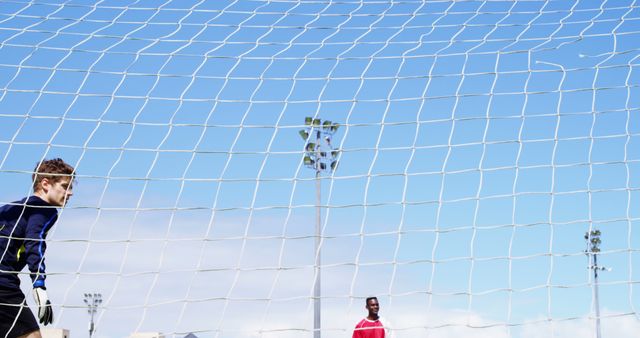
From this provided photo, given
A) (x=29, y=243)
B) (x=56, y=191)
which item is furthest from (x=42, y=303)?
(x=56, y=191)

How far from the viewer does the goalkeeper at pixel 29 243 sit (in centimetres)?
485

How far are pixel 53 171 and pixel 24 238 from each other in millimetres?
522

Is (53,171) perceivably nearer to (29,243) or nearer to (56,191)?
(56,191)

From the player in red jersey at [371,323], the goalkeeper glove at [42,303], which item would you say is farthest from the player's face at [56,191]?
the player in red jersey at [371,323]

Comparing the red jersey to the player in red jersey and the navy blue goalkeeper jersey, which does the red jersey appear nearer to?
the player in red jersey

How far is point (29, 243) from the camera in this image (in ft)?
16.3

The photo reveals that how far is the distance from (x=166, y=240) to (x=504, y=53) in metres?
3.24

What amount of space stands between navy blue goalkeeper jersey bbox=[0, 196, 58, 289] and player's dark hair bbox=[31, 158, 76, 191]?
0.49ft

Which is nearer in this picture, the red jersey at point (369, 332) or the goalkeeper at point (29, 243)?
the goalkeeper at point (29, 243)

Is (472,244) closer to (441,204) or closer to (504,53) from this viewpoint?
(441,204)

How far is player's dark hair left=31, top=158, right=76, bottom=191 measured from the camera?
17.0 feet

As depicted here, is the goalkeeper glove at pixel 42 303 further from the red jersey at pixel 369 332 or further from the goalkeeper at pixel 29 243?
the red jersey at pixel 369 332

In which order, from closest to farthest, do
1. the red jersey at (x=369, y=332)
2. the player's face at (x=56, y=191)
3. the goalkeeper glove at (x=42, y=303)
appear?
1. the goalkeeper glove at (x=42, y=303)
2. the player's face at (x=56, y=191)
3. the red jersey at (x=369, y=332)

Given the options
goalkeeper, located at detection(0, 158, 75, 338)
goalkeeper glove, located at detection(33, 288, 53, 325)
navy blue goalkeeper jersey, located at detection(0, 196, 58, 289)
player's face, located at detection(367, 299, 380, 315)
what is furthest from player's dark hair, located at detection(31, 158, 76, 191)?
player's face, located at detection(367, 299, 380, 315)
